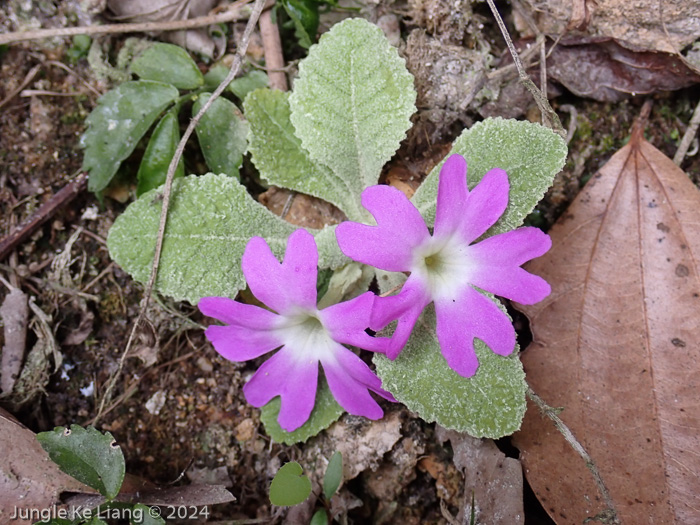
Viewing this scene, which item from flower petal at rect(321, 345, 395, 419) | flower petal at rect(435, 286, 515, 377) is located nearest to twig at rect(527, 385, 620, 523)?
flower petal at rect(435, 286, 515, 377)

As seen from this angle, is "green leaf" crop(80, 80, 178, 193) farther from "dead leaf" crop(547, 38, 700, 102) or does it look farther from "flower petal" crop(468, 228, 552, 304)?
"dead leaf" crop(547, 38, 700, 102)

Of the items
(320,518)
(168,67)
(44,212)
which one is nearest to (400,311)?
(320,518)

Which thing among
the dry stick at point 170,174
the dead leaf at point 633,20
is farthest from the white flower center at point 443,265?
the dead leaf at point 633,20

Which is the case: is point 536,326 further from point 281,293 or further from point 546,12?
point 546,12

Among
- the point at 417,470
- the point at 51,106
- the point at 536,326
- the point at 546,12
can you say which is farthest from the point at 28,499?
the point at 546,12

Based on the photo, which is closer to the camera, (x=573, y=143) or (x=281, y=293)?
(x=281, y=293)

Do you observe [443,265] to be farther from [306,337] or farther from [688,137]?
[688,137]

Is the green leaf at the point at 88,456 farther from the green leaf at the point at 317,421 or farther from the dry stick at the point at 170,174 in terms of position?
the green leaf at the point at 317,421
